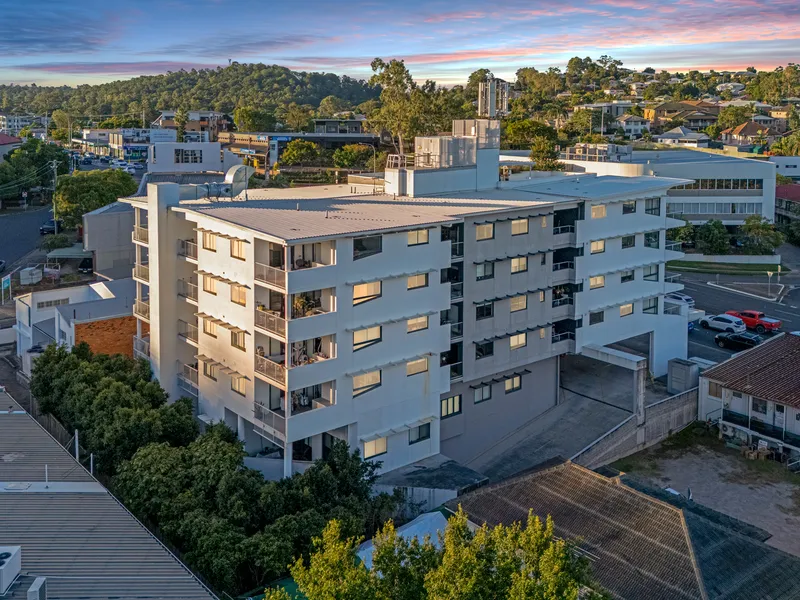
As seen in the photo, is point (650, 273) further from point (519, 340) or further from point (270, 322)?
point (270, 322)

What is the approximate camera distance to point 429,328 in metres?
30.7

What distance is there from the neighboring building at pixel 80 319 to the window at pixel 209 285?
28.4ft

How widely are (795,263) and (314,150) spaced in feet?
150

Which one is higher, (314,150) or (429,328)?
(314,150)

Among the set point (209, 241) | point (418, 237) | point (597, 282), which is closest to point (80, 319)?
point (209, 241)

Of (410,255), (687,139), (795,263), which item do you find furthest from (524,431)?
(687,139)

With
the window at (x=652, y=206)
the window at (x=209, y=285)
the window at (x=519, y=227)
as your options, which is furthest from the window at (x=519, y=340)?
the window at (x=209, y=285)

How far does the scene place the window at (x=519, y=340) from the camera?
3481 centimetres

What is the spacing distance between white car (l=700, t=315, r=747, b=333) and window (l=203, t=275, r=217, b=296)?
98.4 feet

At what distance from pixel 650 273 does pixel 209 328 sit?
2042 centimetres

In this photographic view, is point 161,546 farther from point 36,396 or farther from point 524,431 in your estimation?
point 524,431

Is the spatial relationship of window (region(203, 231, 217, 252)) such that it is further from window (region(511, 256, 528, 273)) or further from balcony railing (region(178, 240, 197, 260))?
window (region(511, 256, 528, 273))

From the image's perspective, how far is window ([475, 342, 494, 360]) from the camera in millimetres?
33697

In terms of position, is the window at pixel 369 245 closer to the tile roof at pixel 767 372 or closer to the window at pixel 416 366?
the window at pixel 416 366
